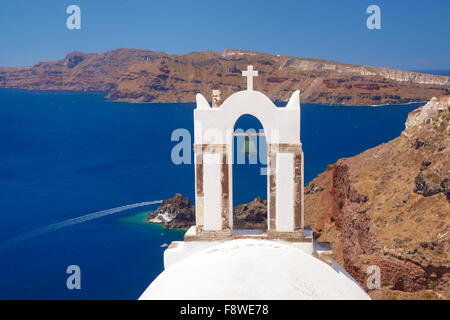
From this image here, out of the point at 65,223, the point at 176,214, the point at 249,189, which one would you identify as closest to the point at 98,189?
the point at 65,223

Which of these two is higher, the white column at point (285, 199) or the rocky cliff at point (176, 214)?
the white column at point (285, 199)

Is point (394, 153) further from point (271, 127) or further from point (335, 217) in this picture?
point (271, 127)

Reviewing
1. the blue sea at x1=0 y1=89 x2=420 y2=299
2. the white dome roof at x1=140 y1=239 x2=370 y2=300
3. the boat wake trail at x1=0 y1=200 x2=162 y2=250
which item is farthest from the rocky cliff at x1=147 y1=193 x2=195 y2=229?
the white dome roof at x1=140 y1=239 x2=370 y2=300

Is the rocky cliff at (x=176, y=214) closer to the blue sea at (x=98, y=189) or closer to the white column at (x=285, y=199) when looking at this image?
the blue sea at (x=98, y=189)

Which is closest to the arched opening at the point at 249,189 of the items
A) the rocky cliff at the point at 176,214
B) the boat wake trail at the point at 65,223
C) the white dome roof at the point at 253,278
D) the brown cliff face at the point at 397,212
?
the brown cliff face at the point at 397,212

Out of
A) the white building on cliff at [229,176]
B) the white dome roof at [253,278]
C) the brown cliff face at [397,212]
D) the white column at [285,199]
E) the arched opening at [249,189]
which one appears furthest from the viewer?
the arched opening at [249,189]

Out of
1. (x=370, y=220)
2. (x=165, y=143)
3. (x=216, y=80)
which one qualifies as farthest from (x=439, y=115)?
(x=216, y=80)

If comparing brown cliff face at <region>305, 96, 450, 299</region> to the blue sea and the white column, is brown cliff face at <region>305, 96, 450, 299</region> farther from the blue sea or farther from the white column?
the blue sea
